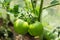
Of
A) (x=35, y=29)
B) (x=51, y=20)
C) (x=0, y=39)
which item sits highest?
(x=35, y=29)

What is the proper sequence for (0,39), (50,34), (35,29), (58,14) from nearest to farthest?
(35,29), (50,34), (58,14), (0,39)

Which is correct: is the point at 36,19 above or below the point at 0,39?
above

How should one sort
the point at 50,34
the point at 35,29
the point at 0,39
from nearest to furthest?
the point at 35,29
the point at 50,34
the point at 0,39

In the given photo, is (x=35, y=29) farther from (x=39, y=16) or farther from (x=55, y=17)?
(x=55, y=17)

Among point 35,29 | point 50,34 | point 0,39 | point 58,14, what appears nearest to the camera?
point 35,29

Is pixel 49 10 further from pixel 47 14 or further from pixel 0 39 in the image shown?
pixel 0 39

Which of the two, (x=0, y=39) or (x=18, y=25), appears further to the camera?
(x=0, y=39)

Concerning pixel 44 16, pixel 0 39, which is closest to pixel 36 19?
pixel 44 16

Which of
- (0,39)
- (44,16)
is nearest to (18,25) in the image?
(44,16)

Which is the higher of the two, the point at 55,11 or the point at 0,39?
the point at 55,11
